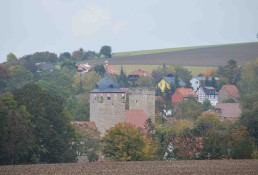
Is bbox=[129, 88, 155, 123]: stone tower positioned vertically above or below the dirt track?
above

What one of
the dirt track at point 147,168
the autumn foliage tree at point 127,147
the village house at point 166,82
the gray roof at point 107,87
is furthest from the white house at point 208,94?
the dirt track at point 147,168

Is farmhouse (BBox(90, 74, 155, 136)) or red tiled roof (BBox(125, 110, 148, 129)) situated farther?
red tiled roof (BBox(125, 110, 148, 129))

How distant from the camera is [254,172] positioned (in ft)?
223

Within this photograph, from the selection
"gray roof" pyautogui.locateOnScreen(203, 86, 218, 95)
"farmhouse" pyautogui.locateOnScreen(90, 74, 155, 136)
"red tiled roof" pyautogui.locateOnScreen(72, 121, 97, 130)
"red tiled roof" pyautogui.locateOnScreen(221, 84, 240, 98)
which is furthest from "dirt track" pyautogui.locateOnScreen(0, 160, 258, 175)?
"gray roof" pyautogui.locateOnScreen(203, 86, 218, 95)

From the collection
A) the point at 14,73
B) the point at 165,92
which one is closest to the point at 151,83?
the point at 165,92

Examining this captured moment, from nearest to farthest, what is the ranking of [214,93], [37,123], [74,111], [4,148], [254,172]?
[254,172] → [4,148] → [37,123] → [74,111] → [214,93]

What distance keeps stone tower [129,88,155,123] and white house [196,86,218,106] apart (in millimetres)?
58773

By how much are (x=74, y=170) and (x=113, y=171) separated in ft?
7.43

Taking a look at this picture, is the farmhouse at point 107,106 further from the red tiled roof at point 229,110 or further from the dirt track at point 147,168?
the red tiled roof at point 229,110

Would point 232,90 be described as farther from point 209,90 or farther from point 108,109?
point 108,109

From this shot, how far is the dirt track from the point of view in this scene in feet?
226

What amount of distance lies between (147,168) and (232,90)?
111037 mm

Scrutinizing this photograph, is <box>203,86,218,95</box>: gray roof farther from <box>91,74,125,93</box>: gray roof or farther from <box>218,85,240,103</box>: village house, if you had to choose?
<box>91,74,125,93</box>: gray roof

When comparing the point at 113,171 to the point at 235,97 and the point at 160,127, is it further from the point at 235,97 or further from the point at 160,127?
the point at 235,97
